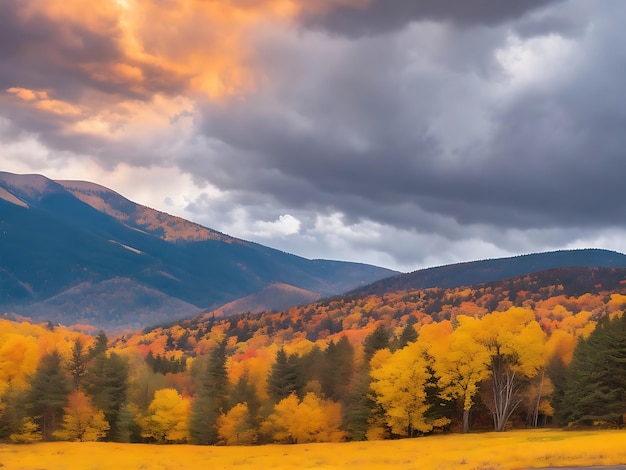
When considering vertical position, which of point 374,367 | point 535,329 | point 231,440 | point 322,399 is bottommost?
point 231,440

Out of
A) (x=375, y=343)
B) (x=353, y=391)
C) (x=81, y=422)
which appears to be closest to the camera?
(x=353, y=391)

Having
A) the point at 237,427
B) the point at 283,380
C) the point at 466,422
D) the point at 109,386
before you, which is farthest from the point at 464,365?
the point at 109,386

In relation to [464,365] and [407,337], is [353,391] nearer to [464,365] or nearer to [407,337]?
[407,337]

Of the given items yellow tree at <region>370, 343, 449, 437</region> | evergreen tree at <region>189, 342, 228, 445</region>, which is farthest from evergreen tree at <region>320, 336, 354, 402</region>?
evergreen tree at <region>189, 342, 228, 445</region>

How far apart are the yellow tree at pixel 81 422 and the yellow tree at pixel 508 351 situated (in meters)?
58.4

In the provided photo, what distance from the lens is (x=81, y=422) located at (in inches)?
3492

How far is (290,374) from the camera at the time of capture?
99.1 meters

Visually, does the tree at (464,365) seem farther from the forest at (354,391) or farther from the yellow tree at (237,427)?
the yellow tree at (237,427)

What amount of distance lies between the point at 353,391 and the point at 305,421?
8704 mm

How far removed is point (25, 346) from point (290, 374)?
53.6 m

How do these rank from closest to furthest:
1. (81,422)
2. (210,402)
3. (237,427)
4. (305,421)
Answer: (305,421) < (81,422) < (237,427) < (210,402)

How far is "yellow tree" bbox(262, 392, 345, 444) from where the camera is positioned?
8662 cm

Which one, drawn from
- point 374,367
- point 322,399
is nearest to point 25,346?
point 322,399

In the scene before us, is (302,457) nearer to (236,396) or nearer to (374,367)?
(374,367)
